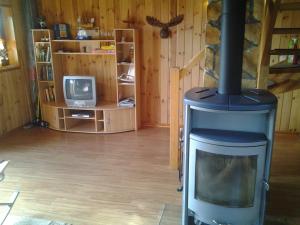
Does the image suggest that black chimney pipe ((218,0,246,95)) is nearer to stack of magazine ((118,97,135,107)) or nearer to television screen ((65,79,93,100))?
stack of magazine ((118,97,135,107))

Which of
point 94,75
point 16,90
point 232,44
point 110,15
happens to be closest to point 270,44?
point 232,44

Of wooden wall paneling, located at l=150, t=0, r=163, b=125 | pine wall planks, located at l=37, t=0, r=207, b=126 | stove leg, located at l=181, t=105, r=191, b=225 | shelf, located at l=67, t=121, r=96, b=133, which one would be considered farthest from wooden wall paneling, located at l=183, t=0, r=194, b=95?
stove leg, located at l=181, t=105, r=191, b=225

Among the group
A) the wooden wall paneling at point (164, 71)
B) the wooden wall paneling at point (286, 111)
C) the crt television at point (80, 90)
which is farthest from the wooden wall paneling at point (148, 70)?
the wooden wall paneling at point (286, 111)

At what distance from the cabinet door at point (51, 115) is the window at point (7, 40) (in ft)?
2.88

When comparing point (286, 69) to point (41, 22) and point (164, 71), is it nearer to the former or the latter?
point (164, 71)

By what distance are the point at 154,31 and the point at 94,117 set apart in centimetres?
163

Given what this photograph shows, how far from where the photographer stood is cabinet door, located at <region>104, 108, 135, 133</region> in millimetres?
4371

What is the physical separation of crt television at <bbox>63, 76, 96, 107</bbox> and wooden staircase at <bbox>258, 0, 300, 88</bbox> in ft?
8.92

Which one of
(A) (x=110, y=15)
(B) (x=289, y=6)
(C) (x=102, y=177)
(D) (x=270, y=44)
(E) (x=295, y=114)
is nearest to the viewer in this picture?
(B) (x=289, y=6)

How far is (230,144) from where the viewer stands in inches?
72.8

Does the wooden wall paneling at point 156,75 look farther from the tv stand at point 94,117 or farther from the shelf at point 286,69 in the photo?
the shelf at point 286,69

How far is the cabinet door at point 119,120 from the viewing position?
4.37 metres

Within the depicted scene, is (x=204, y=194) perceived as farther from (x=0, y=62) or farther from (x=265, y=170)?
(x=0, y=62)

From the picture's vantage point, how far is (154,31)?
4348 millimetres
